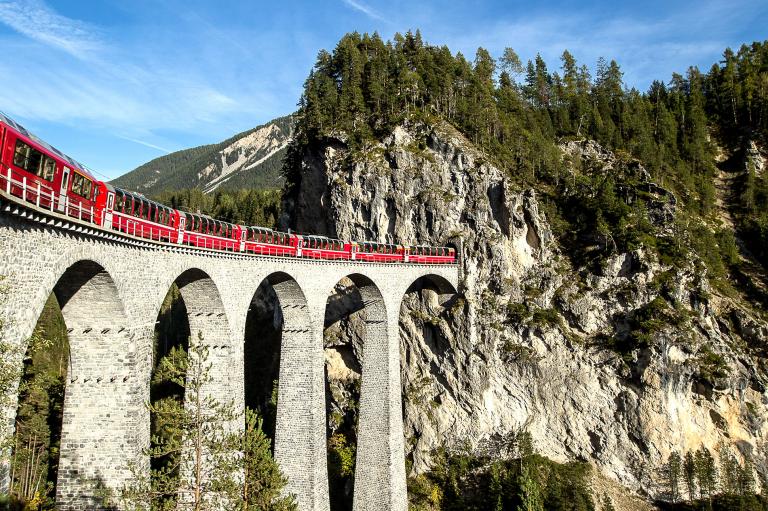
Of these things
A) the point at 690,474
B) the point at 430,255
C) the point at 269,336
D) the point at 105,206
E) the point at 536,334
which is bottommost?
the point at 690,474

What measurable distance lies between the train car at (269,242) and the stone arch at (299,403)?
5.22ft

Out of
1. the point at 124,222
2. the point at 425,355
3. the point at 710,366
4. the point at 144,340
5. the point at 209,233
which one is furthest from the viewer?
the point at 425,355

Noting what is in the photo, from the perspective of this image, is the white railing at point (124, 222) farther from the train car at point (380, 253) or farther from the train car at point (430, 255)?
the train car at point (430, 255)

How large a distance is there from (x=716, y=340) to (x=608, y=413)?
11.3 metres

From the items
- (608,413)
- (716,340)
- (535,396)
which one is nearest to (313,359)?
(535,396)

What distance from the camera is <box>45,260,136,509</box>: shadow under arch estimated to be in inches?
696

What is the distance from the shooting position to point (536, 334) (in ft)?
150

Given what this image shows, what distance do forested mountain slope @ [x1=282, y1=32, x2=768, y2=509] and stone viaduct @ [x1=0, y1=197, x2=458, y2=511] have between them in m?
10.3

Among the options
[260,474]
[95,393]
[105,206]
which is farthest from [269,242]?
[260,474]

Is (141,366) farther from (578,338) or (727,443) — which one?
(727,443)

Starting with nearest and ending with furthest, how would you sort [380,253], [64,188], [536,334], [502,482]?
[64,188] → [380,253] → [502,482] → [536,334]

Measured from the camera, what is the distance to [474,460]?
46.0m

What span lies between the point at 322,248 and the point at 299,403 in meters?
11.6

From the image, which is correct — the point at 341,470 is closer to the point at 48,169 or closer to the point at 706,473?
the point at 706,473
